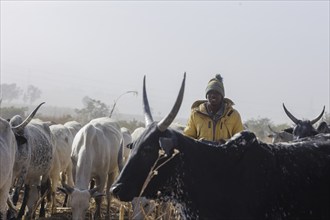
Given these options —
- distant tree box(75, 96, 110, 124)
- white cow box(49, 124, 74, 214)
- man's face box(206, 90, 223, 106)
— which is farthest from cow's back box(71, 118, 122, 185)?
distant tree box(75, 96, 110, 124)

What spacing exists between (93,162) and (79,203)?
4.55ft

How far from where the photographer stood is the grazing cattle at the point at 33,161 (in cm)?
845

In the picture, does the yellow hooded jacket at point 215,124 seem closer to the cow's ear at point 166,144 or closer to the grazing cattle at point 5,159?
the cow's ear at point 166,144

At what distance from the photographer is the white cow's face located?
319 inches

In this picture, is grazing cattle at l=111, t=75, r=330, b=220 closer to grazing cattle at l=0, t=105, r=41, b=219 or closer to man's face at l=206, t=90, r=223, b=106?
man's face at l=206, t=90, r=223, b=106

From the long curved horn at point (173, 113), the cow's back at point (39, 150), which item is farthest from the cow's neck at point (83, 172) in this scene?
the long curved horn at point (173, 113)

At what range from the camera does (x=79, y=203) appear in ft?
26.8

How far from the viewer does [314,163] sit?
422 cm

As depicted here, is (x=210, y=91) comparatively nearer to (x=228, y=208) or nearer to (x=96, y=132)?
(x=228, y=208)

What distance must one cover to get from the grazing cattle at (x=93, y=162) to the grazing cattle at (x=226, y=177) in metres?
4.20

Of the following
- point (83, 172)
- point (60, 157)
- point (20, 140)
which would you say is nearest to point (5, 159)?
point (20, 140)

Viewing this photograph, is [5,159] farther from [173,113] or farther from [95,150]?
[173,113]

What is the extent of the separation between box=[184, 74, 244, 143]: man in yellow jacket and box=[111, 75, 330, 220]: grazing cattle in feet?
5.87

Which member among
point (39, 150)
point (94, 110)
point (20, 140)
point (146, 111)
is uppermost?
point (146, 111)
